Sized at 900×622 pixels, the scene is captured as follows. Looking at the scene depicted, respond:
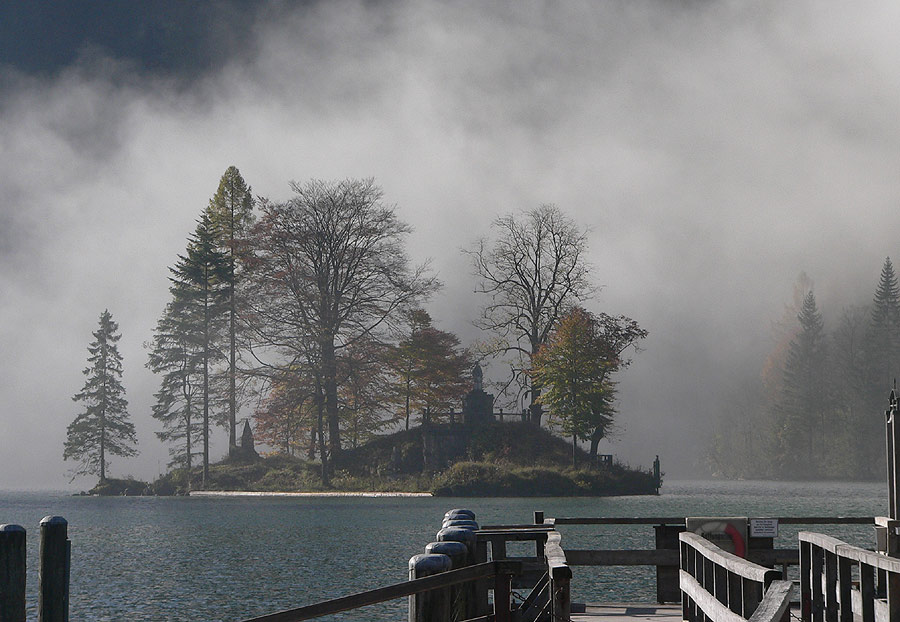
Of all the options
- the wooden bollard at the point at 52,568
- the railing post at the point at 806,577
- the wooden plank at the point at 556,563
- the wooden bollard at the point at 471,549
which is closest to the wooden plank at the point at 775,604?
the wooden plank at the point at 556,563

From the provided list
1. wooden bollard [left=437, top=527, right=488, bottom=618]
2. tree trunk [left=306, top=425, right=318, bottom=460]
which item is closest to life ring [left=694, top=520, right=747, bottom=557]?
Result: wooden bollard [left=437, top=527, right=488, bottom=618]

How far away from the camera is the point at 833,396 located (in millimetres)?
145875

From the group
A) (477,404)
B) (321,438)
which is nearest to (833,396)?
(477,404)

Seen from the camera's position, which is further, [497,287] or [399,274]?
[497,287]

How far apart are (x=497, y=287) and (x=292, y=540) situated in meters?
42.8

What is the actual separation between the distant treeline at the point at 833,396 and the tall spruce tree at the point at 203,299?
7851cm

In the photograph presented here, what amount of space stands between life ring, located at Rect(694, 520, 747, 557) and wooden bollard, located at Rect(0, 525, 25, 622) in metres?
6.59

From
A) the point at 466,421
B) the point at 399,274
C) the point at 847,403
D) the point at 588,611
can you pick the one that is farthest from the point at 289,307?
the point at 847,403

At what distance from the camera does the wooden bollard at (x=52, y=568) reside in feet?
34.0

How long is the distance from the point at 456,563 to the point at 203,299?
78954 mm

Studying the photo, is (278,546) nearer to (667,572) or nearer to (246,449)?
(667,572)

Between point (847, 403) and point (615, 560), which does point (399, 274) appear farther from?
point (847, 403)

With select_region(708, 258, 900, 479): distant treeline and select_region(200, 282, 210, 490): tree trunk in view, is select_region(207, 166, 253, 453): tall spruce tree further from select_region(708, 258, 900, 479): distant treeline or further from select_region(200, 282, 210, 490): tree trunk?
select_region(708, 258, 900, 479): distant treeline

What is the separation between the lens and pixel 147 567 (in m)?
30.9
